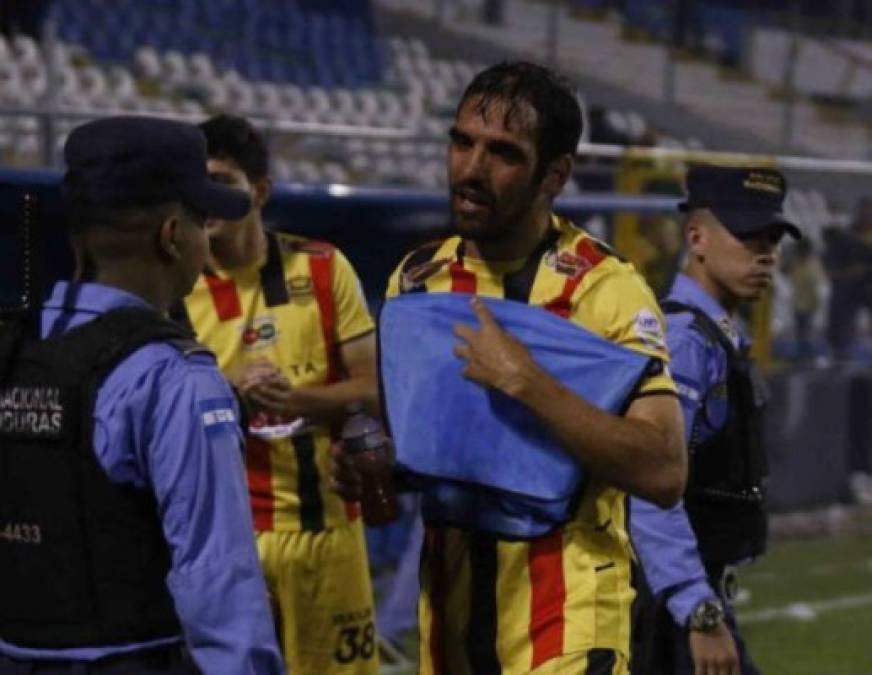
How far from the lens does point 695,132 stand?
24.8 meters

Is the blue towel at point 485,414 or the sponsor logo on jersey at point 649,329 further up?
A: the sponsor logo on jersey at point 649,329

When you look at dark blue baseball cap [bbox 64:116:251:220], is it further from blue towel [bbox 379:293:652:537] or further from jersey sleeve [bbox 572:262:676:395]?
jersey sleeve [bbox 572:262:676:395]

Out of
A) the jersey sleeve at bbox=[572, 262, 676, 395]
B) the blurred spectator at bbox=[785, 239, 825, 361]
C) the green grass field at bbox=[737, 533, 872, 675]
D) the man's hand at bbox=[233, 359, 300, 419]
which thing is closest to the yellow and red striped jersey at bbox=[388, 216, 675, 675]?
the jersey sleeve at bbox=[572, 262, 676, 395]

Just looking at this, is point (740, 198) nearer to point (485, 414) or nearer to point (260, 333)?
point (260, 333)

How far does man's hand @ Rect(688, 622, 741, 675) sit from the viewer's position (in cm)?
508

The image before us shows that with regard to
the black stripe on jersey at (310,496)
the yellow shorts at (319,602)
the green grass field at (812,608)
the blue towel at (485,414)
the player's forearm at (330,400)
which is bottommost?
the green grass field at (812,608)

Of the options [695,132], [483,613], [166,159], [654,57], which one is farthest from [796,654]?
[654,57]

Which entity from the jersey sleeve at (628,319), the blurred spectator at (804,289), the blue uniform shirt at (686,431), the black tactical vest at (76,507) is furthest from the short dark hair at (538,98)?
the blurred spectator at (804,289)

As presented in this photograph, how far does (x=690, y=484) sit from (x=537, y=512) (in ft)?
4.14

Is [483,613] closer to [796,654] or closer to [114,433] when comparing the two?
[114,433]

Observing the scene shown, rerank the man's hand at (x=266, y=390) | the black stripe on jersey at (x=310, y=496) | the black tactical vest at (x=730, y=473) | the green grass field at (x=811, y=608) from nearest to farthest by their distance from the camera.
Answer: the black tactical vest at (x=730, y=473)
the man's hand at (x=266, y=390)
the black stripe on jersey at (x=310, y=496)
the green grass field at (x=811, y=608)

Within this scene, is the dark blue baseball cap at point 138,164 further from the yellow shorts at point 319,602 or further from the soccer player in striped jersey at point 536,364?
the yellow shorts at point 319,602

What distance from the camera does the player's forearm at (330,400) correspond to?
20.4 feet

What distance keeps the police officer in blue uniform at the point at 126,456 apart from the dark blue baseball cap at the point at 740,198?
93.0 inches
